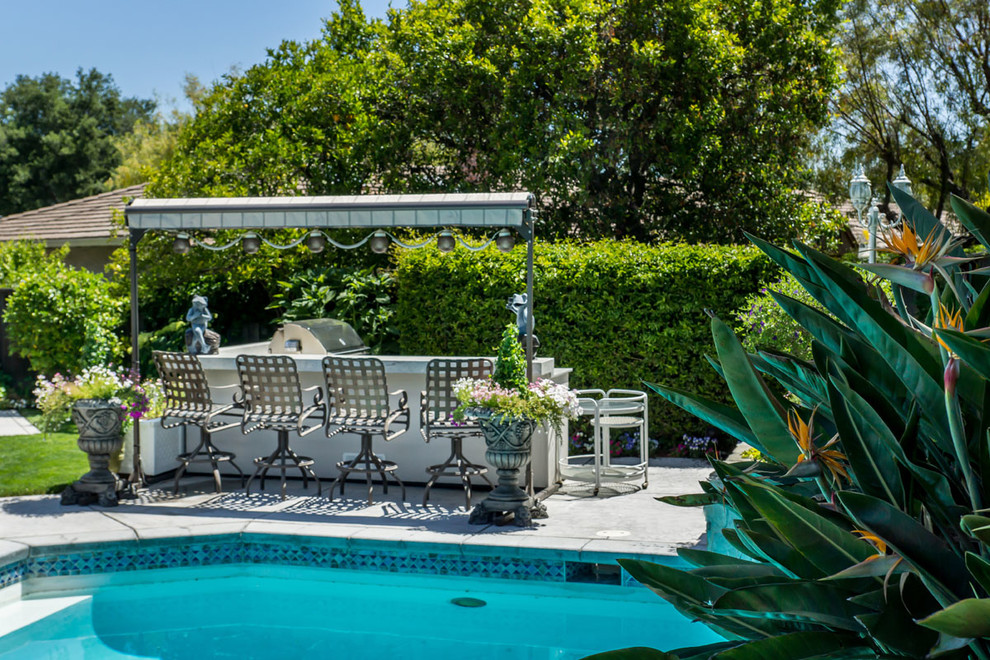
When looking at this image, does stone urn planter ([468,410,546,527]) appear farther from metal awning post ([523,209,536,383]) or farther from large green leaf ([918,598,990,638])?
large green leaf ([918,598,990,638])

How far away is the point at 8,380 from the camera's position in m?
15.2

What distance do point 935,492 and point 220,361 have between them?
828 cm

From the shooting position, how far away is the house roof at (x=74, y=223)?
710 inches

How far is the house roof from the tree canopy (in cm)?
415

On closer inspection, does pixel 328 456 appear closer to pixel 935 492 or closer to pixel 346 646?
pixel 346 646

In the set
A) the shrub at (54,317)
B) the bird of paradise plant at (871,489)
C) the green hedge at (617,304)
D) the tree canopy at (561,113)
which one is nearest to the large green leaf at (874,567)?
the bird of paradise plant at (871,489)

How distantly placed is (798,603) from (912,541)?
0.77 feet

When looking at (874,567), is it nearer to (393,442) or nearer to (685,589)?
(685,589)

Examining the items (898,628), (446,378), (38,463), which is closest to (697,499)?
(898,628)

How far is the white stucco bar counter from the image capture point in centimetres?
836

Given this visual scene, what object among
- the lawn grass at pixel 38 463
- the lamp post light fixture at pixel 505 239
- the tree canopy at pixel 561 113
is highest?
the tree canopy at pixel 561 113

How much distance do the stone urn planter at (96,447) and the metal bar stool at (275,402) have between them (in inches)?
45.1

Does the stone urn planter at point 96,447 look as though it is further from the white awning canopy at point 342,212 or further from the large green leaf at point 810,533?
the large green leaf at point 810,533

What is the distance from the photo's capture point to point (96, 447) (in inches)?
304
